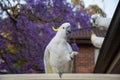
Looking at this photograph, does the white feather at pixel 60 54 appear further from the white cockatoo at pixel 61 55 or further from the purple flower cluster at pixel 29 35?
the purple flower cluster at pixel 29 35

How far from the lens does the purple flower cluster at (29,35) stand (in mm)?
6621

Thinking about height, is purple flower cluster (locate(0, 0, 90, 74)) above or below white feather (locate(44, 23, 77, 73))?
below

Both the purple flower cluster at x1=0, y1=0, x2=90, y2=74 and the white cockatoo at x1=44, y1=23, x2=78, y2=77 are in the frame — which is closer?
the white cockatoo at x1=44, y1=23, x2=78, y2=77

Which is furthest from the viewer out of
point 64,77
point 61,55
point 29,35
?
point 29,35

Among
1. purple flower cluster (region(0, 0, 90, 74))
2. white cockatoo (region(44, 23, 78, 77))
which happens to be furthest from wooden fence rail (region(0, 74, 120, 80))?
purple flower cluster (region(0, 0, 90, 74))

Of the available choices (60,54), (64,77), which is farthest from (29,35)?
(64,77)

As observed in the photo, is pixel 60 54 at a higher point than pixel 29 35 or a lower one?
higher

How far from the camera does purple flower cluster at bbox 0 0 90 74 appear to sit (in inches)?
261

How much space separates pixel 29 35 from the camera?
21.7ft

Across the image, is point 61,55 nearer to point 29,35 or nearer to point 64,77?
point 64,77

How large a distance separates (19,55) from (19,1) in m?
1.14

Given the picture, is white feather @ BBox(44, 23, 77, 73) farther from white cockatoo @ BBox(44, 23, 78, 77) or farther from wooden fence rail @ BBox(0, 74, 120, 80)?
wooden fence rail @ BBox(0, 74, 120, 80)

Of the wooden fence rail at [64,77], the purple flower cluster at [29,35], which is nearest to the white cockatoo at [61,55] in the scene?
the wooden fence rail at [64,77]

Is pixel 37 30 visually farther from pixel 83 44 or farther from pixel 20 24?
pixel 83 44
